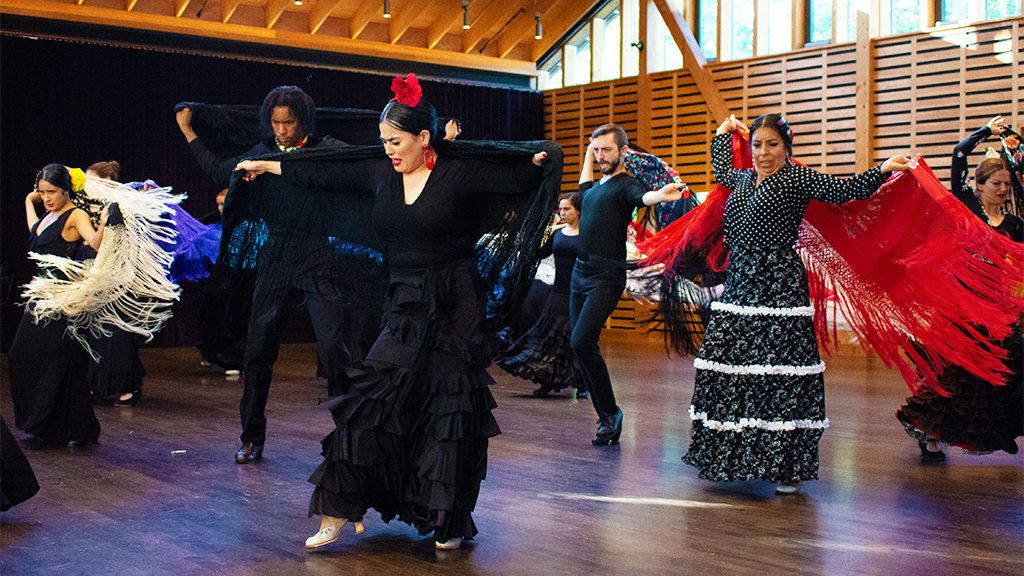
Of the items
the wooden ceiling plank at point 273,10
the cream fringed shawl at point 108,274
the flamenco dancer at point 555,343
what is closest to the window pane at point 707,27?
the wooden ceiling plank at point 273,10

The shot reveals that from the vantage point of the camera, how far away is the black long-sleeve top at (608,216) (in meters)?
5.82

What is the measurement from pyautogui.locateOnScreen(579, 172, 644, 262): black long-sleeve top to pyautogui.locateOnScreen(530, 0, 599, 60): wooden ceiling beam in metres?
9.37

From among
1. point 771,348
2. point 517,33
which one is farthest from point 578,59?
point 771,348

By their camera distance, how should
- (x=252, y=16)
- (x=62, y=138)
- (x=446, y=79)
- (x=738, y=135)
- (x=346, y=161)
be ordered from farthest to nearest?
(x=446, y=79)
(x=252, y=16)
(x=62, y=138)
(x=738, y=135)
(x=346, y=161)

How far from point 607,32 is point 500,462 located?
417 inches

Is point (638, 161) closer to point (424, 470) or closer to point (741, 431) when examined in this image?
point (741, 431)

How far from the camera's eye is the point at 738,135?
520cm

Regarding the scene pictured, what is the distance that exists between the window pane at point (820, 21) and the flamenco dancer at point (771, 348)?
8.33 meters

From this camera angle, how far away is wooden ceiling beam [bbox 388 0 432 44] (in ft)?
46.2

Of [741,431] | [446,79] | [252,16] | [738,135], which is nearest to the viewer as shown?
[741,431]

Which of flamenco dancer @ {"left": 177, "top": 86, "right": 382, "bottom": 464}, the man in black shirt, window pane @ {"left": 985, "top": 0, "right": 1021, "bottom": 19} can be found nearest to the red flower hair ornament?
flamenco dancer @ {"left": 177, "top": 86, "right": 382, "bottom": 464}

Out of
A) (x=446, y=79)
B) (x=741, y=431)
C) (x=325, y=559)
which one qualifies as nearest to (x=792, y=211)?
(x=741, y=431)

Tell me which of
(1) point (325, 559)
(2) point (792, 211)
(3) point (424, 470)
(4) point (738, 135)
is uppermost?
(4) point (738, 135)
